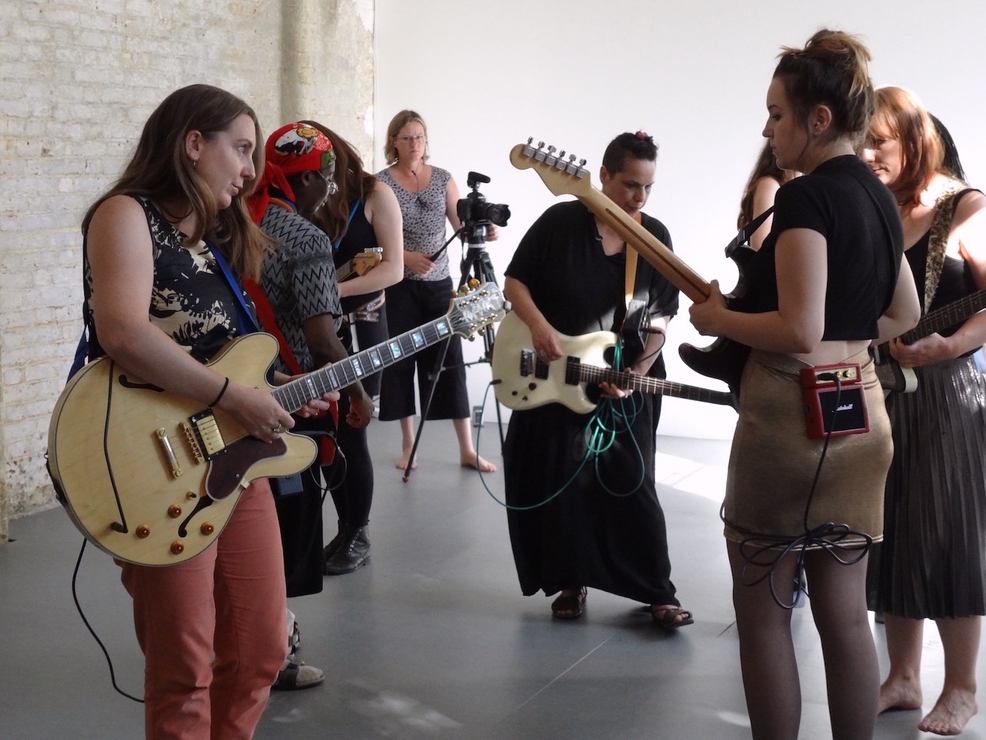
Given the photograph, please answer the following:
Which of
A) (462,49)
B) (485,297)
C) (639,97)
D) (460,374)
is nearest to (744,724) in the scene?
(485,297)

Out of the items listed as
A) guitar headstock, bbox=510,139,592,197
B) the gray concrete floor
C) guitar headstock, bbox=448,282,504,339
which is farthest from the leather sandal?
guitar headstock, bbox=510,139,592,197

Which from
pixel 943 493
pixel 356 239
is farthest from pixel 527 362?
pixel 943 493

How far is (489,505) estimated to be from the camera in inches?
188

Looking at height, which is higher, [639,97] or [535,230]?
[639,97]

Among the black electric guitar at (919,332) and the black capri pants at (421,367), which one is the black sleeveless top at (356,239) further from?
the black electric guitar at (919,332)

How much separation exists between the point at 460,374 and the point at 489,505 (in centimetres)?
84

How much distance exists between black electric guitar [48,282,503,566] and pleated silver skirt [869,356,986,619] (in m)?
1.58

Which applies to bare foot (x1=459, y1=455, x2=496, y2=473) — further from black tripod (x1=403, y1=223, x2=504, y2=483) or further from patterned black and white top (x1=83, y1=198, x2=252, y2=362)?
patterned black and white top (x1=83, y1=198, x2=252, y2=362)

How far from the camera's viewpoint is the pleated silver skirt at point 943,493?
8.67ft

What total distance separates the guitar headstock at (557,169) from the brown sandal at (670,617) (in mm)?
1568

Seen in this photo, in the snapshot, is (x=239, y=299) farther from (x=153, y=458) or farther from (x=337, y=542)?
(x=337, y=542)

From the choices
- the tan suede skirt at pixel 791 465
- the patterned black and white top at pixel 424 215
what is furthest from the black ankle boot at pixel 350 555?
the tan suede skirt at pixel 791 465

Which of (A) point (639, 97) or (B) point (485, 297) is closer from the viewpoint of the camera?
(B) point (485, 297)

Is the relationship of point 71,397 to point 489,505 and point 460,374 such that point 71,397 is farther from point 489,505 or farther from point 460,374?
point 460,374
